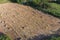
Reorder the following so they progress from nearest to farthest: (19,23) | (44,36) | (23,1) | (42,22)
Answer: (44,36)
(19,23)
(42,22)
(23,1)

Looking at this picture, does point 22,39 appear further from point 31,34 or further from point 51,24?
point 51,24

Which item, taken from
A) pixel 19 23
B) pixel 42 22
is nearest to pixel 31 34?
pixel 19 23

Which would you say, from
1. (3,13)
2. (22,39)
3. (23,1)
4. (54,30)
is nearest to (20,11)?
(3,13)

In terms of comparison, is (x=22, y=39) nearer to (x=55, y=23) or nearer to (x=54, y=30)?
(x=54, y=30)

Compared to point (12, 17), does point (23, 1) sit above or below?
below

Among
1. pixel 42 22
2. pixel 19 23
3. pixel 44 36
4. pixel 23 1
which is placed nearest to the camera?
pixel 44 36

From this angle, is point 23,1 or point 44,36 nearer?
point 44,36
